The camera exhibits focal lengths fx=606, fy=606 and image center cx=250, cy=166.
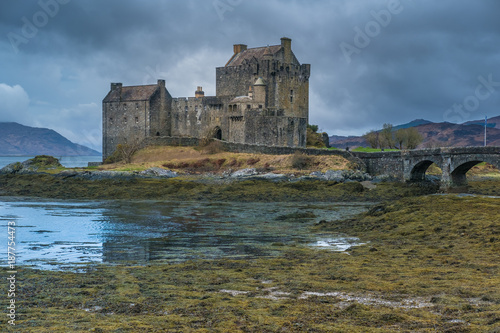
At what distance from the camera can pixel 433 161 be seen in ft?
150

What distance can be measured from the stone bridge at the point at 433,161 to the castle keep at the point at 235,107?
1047 centimetres

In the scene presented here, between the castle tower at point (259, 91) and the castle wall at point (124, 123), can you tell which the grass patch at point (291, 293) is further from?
the castle wall at point (124, 123)

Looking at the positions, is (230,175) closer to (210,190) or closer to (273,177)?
(273,177)

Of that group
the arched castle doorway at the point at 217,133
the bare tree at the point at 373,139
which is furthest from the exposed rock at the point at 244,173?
the bare tree at the point at 373,139

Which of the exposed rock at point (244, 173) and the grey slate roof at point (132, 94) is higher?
the grey slate roof at point (132, 94)

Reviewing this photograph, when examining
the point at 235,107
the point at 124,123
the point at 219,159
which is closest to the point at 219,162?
the point at 219,159

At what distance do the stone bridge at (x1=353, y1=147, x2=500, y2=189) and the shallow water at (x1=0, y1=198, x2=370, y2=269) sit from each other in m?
11.5

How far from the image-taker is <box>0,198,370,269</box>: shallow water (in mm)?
18656

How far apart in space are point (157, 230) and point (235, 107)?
3960 centimetres

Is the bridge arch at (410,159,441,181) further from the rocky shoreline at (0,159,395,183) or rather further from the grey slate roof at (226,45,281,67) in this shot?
the grey slate roof at (226,45,281,67)

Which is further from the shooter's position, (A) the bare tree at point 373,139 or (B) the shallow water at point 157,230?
(A) the bare tree at point 373,139

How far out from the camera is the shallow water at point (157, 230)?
1866cm

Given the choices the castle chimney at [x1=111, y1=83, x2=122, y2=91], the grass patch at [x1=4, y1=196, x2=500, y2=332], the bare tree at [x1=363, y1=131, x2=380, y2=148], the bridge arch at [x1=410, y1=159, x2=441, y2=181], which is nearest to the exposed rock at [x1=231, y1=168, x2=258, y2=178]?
the bridge arch at [x1=410, y1=159, x2=441, y2=181]

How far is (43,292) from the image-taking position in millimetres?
12469
